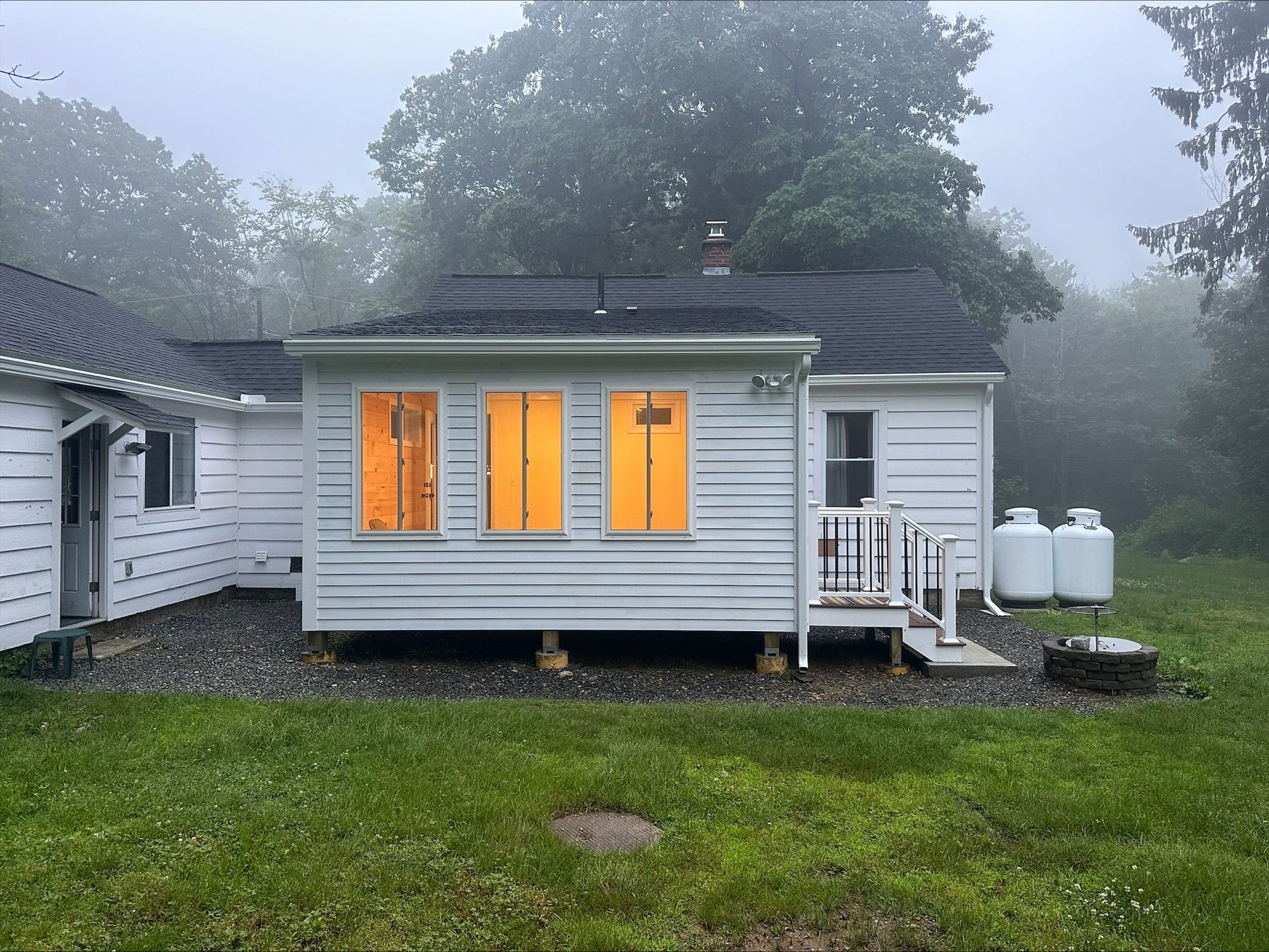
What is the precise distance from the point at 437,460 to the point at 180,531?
4.01 meters

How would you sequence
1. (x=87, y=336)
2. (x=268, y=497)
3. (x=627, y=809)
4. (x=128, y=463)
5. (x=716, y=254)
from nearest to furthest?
1. (x=627, y=809)
2. (x=128, y=463)
3. (x=87, y=336)
4. (x=268, y=497)
5. (x=716, y=254)

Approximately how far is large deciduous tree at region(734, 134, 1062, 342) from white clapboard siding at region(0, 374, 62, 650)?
14.7m

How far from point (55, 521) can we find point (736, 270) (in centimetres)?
1666

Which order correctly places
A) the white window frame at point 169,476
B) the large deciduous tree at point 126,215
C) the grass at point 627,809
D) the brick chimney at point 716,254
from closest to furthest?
1. the grass at point 627,809
2. the white window frame at point 169,476
3. the brick chimney at point 716,254
4. the large deciduous tree at point 126,215

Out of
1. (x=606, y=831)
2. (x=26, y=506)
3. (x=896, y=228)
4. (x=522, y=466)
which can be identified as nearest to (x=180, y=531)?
(x=26, y=506)

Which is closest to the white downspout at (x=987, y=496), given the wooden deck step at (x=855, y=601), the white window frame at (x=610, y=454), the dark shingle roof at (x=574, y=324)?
the wooden deck step at (x=855, y=601)

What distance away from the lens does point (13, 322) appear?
716cm

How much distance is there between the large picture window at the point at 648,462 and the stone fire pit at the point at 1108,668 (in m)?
3.09

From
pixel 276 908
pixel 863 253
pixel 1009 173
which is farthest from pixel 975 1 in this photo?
pixel 276 908

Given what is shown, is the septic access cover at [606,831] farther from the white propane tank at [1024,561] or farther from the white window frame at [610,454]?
the white propane tank at [1024,561]

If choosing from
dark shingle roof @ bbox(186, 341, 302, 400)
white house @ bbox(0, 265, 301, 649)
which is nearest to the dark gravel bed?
white house @ bbox(0, 265, 301, 649)

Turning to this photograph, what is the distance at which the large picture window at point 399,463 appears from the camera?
6727 mm

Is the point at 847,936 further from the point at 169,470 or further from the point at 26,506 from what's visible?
the point at 169,470

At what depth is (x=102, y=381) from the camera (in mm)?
7219
